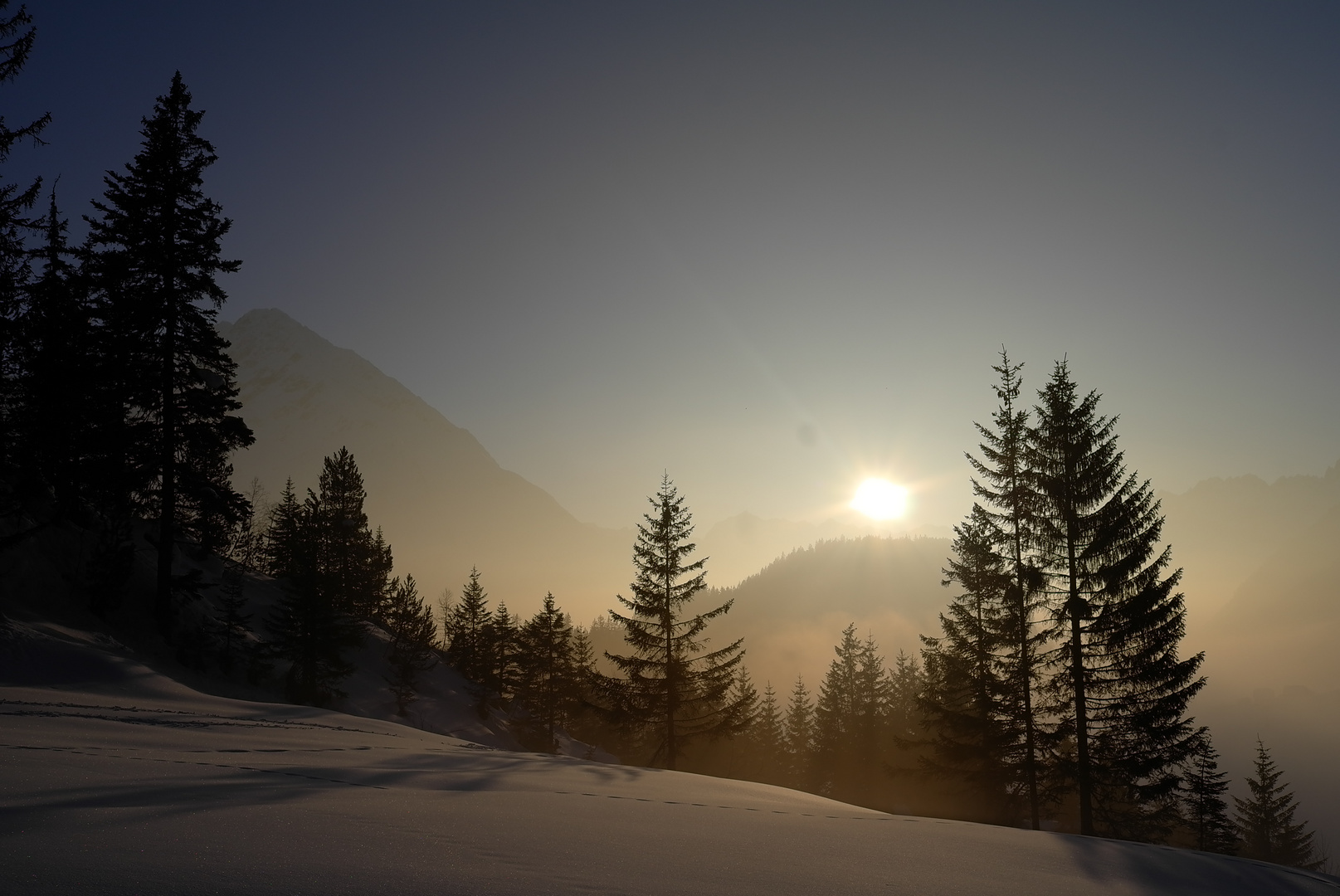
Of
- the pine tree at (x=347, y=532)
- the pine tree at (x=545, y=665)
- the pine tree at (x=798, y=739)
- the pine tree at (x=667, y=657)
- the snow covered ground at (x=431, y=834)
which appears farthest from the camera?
the pine tree at (x=798, y=739)

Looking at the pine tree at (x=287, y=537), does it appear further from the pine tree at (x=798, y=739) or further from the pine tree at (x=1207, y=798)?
the pine tree at (x=798, y=739)

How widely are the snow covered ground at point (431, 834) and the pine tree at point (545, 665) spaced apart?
3887cm

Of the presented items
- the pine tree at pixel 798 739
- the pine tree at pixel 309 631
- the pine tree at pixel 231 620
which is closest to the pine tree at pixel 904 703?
the pine tree at pixel 798 739

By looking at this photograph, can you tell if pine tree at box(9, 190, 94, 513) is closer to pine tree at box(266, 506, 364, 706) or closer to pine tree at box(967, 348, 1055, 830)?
pine tree at box(266, 506, 364, 706)

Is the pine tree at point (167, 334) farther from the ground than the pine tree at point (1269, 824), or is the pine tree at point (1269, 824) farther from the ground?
the pine tree at point (167, 334)

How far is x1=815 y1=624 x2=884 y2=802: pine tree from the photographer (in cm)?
4828

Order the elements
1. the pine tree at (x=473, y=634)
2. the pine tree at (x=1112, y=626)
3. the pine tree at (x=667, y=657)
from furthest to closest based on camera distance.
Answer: the pine tree at (x=473, y=634) → the pine tree at (x=667, y=657) → the pine tree at (x=1112, y=626)

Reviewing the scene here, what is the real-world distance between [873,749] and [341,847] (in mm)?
51924

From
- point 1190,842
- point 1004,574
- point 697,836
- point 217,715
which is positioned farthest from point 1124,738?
→ point 1190,842

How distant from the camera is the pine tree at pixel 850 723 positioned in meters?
48.3

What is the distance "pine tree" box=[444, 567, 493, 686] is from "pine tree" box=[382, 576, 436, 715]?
3.13 meters

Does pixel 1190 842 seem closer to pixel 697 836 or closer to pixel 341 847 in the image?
pixel 697 836

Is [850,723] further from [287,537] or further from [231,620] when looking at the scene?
[231,620]

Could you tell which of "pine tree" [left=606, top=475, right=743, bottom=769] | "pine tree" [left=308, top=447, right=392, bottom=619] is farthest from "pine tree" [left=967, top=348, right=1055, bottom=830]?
"pine tree" [left=308, top=447, right=392, bottom=619]
